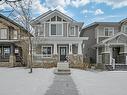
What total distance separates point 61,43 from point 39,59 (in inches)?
153

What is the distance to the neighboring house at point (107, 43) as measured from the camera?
1288 inches

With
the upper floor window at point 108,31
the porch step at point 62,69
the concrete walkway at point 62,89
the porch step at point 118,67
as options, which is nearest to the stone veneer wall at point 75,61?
the porch step at point 118,67

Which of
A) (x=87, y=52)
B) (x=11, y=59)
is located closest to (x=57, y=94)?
(x=11, y=59)

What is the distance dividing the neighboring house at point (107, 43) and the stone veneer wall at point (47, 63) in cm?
641

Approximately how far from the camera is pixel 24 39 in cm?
3359

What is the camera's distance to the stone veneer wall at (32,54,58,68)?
32.2 metres

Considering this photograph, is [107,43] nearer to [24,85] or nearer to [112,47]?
[112,47]

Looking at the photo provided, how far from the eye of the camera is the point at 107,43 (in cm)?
3269

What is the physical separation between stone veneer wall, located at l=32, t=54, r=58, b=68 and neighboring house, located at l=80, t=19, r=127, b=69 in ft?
21.0

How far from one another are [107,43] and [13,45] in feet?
44.2

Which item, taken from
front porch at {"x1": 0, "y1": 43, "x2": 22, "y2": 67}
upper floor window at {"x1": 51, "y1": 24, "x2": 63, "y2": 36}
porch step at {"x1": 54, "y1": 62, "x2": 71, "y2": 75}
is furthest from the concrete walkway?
upper floor window at {"x1": 51, "y1": 24, "x2": 63, "y2": 36}

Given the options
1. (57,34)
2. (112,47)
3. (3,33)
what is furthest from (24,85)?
(3,33)

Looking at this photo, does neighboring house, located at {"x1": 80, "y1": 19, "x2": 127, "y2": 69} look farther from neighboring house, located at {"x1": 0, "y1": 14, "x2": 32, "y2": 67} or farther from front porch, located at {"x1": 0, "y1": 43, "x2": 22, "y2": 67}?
front porch, located at {"x1": 0, "y1": 43, "x2": 22, "y2": 67}

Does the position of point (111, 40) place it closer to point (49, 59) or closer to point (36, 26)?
point (49, 59)
